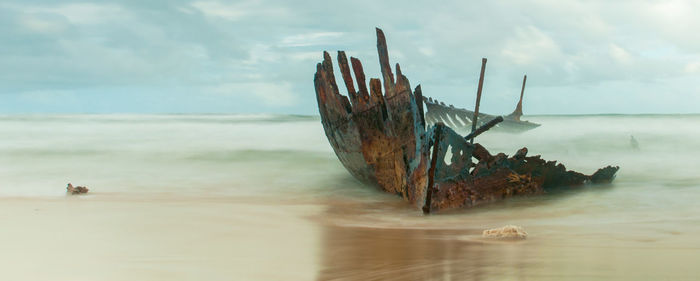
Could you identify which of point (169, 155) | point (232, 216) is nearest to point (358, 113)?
point (232, 216)

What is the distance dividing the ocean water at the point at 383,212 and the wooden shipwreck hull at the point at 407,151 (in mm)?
255

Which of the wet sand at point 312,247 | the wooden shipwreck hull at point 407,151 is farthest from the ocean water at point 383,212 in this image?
the wooden shipwreck hull at point 407,151

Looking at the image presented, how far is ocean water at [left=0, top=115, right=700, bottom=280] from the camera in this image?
503 centimetres

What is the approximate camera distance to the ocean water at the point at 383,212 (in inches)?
198

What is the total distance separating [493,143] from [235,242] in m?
16.4

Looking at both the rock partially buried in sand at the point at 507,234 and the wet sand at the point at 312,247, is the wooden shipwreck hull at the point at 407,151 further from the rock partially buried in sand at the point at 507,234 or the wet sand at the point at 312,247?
the rock partially buried in sand at the point at 507,234

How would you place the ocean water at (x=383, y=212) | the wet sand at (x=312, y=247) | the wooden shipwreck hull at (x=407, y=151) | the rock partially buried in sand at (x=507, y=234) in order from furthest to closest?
the wooden shipwreck hull at (x=407, y=151), the rock partially buried in sand at (x=507, y=234), the ocean water at (x=383, y=212), the wet sand at (x=312, y=247)

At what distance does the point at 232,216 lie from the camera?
7891 mm

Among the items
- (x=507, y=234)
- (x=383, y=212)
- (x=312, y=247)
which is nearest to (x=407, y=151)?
(x=383, y=212)

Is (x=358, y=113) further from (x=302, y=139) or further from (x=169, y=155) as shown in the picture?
(x=302, y=139)

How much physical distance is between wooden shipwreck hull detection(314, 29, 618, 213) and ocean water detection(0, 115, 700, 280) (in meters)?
0.25

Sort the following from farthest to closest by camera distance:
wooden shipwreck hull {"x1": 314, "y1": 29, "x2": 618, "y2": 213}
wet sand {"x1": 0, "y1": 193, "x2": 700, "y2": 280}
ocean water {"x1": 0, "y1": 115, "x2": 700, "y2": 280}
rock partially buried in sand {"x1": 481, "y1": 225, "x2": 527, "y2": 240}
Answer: wooden shipwreck hull {"x1": 314, "y1": 29, "x2": 618, "y2": 213}, rock partially buried in sand {"x1": 481, "y1": 225, "x2": 527, "y2": 240}, ocean water {"x1": 0, "y1": 115, "x2": 700, "y2": 280}, wet sand {"x1": 0, "y1": 193, "x2": 700, "y2": 280}

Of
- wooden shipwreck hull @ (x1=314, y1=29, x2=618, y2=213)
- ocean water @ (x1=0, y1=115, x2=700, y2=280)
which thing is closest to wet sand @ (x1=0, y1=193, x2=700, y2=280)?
ocean water @ (x1=0, y1=115, x2=700, y2=280)

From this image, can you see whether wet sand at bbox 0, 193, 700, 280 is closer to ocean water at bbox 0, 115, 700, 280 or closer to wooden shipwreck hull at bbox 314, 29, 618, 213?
ocean water at bbox 0, 115, 700, 280
